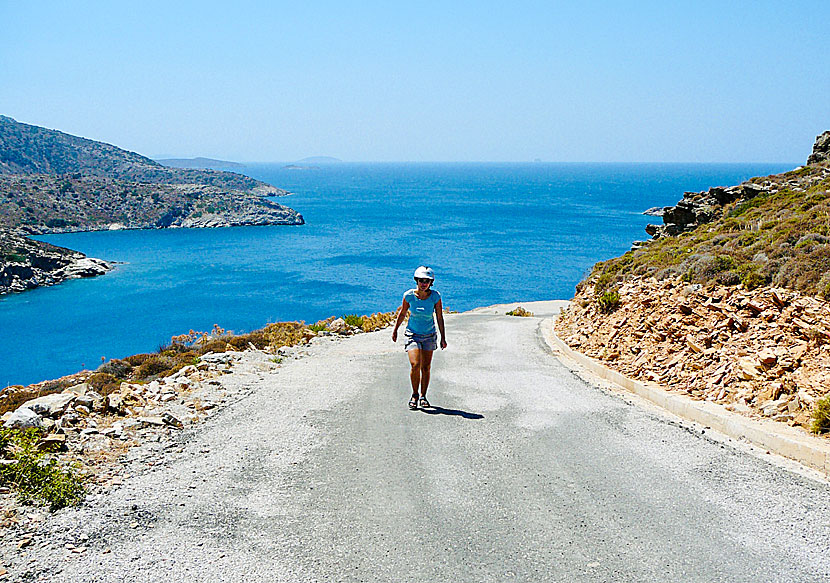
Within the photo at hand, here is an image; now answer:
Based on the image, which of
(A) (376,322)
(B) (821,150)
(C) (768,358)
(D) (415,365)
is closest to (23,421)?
(D) (415,365)

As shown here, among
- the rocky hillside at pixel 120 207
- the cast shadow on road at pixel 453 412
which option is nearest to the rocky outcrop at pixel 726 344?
the cast shadow on road at pixel 453 412

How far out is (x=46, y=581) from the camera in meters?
4.54

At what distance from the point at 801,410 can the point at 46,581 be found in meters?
8.31

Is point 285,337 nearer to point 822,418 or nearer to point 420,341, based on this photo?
point 420,341

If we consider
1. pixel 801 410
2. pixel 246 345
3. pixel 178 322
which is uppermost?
pixel 801 410

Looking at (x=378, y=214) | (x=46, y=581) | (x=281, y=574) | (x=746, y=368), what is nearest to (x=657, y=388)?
(x=746, y=368)

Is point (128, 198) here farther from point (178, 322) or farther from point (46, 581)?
point (46, 581)

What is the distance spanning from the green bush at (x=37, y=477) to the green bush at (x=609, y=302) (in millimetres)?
12380

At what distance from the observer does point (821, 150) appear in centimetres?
2711

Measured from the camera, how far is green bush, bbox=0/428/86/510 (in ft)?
19.1

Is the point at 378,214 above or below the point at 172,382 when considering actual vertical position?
below

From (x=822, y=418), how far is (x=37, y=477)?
8447mm

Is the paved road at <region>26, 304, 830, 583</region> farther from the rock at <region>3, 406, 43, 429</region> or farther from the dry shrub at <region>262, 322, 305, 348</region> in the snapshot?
the dry shrub at <region>262, 322, 305, 348</region>

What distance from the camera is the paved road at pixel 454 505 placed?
4859 millimetres
